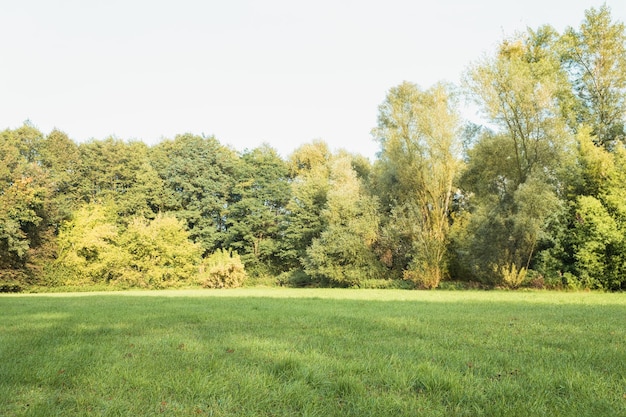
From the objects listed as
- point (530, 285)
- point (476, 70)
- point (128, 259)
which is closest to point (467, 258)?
point (530, 285)

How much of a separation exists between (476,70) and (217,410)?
2534cm

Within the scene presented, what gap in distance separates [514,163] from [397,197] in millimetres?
8590

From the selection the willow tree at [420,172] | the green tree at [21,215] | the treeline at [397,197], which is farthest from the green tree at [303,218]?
the green tree at [21,215]

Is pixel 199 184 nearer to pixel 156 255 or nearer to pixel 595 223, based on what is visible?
pixel 156 255

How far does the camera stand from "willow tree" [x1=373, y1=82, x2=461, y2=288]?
26594 millimetres

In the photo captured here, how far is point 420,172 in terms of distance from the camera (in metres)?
27.8

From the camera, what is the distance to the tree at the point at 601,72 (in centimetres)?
2434

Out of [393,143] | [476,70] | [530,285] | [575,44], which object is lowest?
[530,285]

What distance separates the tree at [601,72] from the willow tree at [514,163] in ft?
7.11

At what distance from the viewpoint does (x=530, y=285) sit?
72.8 feet

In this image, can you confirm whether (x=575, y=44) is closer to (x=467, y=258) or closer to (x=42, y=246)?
(x=467, y=258)

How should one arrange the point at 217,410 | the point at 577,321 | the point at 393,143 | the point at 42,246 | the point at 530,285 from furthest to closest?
the point at 42,246
the point at 393,143
the point at 530,285
the point at 577,321
the point at 217,410

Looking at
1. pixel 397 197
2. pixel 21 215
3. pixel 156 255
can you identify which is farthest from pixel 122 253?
pixel 397 197

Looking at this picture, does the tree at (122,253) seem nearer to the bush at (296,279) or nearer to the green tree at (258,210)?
the green tree at (258,210)
